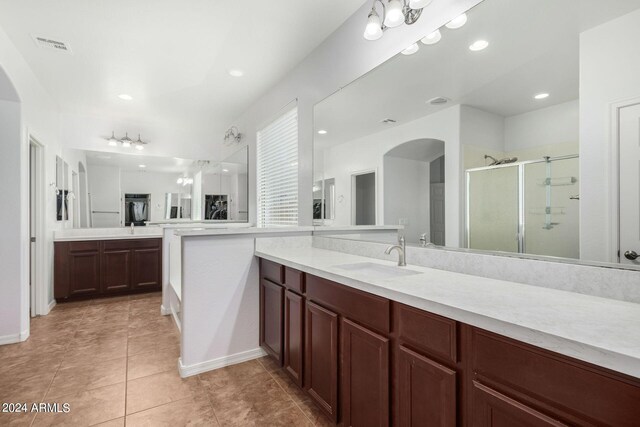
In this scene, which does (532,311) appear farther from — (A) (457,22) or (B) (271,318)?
(B) (271,318)

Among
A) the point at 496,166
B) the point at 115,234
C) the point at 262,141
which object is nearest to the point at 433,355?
the point at 496,166

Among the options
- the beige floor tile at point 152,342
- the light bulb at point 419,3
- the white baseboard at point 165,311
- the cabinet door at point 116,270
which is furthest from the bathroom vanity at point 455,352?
the cabinet door at point 116,270

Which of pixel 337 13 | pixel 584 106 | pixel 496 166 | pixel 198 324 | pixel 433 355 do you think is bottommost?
pixel 198 324

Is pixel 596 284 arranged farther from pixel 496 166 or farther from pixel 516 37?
pixel 516 37

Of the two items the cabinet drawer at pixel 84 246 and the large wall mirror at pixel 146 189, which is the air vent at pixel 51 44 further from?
the cabinet drawer at pixel 84 246

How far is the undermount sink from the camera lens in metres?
1.78

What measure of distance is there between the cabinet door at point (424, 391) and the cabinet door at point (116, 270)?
4555 millimetres

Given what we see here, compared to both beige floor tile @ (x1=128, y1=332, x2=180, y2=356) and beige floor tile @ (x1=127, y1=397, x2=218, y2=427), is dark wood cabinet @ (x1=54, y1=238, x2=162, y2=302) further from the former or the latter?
beige floor tile @ (x1=127, y1=397, x2=218, y2=427)

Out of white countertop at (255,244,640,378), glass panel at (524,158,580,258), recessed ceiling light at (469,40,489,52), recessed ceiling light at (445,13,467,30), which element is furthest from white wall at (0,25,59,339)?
glass panel at (524,158,580,258)

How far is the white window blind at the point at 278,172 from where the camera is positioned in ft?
10.9

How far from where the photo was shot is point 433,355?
1.12 metres

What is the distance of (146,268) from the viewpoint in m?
4.67

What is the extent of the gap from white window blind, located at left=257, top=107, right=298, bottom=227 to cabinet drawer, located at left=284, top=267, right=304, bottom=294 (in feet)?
3.82

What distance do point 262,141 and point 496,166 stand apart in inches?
124
